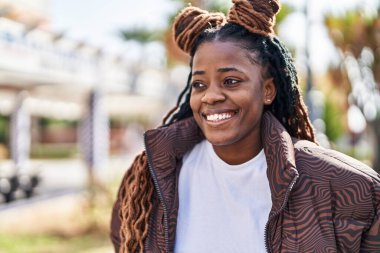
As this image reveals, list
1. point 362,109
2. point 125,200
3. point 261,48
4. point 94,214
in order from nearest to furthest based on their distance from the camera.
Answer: point 261,48 < point 125,200 < point 94,214 < point 362,109

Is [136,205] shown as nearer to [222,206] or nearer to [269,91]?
[222,206]

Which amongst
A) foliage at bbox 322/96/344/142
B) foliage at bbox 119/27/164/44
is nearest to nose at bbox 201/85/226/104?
foliage at bbox 322/96/344/142

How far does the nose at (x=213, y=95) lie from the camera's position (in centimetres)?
186

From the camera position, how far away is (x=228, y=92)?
186 cm

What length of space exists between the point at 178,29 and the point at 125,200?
2.14 ft

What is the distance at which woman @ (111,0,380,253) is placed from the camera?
5.72 ft

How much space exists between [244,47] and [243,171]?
16.5 inches

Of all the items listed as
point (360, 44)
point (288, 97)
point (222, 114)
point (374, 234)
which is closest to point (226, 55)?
point (222, 114)

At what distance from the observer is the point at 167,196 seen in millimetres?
1974

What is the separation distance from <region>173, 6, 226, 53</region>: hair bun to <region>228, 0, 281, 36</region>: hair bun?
0.34 ft

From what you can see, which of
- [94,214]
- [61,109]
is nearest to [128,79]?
[94,214]

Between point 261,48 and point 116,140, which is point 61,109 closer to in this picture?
point 116,140

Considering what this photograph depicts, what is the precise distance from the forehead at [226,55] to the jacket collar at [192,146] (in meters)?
0.22

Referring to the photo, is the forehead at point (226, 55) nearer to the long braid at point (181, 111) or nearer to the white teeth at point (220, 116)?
the white teeth at point (220, 116)
